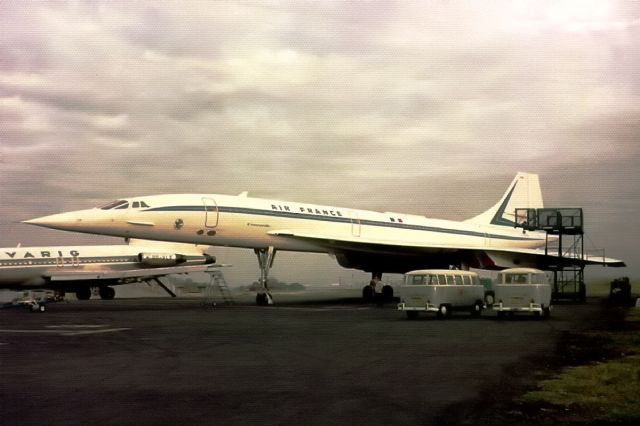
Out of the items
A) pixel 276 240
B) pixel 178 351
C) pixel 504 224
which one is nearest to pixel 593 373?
pixel 178 351

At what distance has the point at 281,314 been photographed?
2706 cm

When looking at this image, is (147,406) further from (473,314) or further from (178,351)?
(473,314)

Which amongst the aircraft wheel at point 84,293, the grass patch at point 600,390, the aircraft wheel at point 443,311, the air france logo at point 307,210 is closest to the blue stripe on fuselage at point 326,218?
the air france logo at point 307,210

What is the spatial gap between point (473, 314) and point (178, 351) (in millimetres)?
14295

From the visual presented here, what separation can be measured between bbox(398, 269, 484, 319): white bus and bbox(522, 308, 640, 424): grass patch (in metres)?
10.2

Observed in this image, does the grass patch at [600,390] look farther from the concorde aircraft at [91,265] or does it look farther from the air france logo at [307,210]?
the concorde aircraft at [91,265]

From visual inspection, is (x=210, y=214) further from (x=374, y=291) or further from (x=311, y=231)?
(x=374, y=291)

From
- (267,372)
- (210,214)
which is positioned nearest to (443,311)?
(210,214)

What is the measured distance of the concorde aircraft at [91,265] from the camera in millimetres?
47281

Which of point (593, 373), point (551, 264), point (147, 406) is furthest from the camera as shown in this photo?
point (551, 264)

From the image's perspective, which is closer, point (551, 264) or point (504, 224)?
point (551, 264)

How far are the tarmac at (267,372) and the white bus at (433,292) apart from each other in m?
2.89

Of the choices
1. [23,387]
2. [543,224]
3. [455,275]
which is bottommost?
[23,387]

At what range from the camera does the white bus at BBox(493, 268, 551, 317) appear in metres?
24.0
